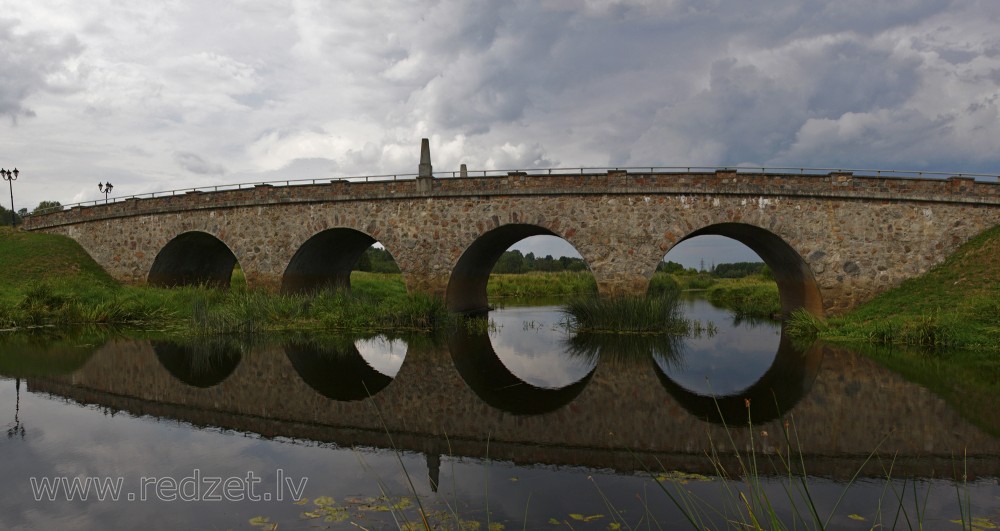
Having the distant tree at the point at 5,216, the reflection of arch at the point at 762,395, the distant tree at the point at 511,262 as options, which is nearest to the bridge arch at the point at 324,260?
the reflection of arch at the point at 762,395

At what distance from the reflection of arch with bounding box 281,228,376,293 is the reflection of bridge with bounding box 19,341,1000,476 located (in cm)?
1240

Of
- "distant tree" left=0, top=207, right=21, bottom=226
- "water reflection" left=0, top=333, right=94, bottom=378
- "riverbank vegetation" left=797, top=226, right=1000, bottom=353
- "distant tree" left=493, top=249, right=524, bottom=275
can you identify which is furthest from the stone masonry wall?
"distant tree" left=0, top=207, right=21, bottom=226

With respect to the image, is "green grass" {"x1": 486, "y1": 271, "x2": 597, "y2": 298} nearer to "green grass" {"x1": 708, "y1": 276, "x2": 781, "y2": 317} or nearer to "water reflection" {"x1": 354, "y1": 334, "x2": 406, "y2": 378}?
"green grass" {"x1": 708, "y1": 276, "x2": 781, "y2": 317}

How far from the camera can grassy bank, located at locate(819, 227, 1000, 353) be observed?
1590cm

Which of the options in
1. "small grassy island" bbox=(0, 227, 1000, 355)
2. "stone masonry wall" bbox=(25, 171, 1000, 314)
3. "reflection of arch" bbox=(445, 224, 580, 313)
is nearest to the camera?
"small grassy island" bbox=(0, 227, 1000, 355)

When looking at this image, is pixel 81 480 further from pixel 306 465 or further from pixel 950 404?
pixel 950 404

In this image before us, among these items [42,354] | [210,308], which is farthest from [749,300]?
[42,354]

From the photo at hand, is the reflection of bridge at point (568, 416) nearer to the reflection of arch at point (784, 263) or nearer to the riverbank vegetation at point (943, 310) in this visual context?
the riverbank vegetation at point (943, 310)

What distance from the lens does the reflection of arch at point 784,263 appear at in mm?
21062

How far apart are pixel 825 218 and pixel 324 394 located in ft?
59.5

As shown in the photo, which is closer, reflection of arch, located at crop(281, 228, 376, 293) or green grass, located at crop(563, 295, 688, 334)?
green grass, located at crop(563, 295, 688, 334)

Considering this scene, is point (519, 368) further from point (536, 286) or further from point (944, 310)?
point (536, 286)

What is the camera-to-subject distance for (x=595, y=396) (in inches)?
406

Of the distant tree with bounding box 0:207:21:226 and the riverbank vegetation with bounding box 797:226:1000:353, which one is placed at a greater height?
the distant tree with bounding box 0:207:21:226
